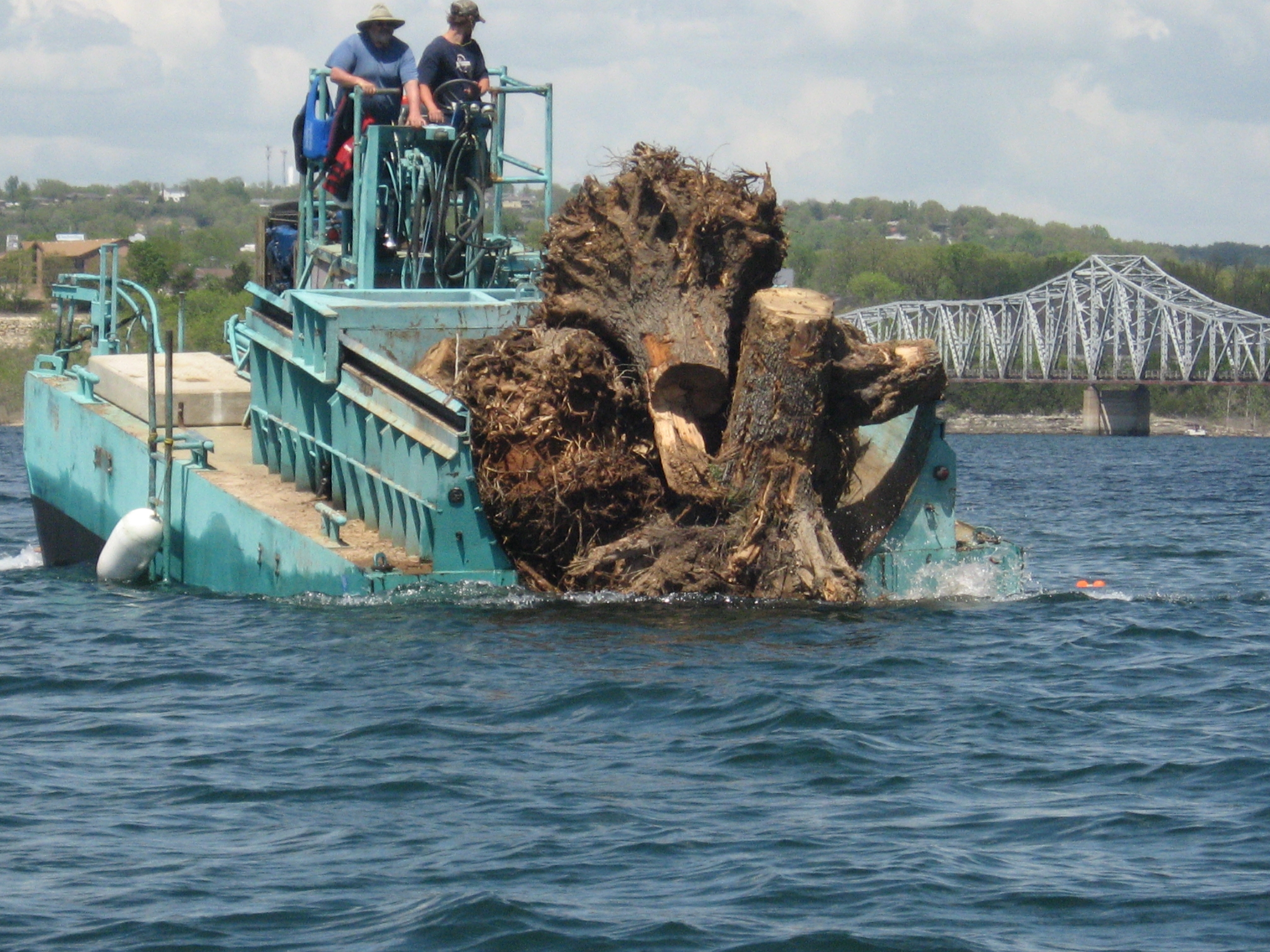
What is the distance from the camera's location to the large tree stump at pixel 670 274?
14203 mm

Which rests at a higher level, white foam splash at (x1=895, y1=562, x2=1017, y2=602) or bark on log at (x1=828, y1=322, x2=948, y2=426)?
bark on log at (x1=828, y1=322, x2=948, y2=426)

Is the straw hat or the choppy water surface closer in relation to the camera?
the choppy water surface

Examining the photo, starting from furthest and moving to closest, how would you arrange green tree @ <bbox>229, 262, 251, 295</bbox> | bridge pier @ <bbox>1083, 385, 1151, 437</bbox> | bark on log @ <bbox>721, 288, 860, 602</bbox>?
1. bridge pier @ <bbox>1083, 385, 1151, 437</bbox>
2. green tree @ <bbox>229, 262, 251, 295</bbox>
3. bark on log @ <bbox>721, 288, 860, 602</bbox>

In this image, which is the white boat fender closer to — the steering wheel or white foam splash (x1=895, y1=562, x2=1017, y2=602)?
the steering wheel

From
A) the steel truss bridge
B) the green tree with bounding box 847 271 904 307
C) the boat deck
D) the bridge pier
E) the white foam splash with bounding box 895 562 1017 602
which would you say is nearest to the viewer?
the boat deck

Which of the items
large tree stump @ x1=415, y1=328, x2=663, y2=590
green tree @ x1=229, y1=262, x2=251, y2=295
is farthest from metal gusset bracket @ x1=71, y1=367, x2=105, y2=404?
green tree @ x1=229, y1=262, x2=251, y2=295

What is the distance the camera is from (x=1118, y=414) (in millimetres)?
126812

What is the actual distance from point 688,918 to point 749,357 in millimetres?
6968

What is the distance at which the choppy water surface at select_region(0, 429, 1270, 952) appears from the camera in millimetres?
7590

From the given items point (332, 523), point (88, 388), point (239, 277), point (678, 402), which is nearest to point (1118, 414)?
point (239, 277)

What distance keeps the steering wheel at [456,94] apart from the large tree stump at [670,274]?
10.1 ft

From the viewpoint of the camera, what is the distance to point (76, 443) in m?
18.7

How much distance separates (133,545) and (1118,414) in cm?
11643

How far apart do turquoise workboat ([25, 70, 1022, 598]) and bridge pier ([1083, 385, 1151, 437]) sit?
11148 cm
